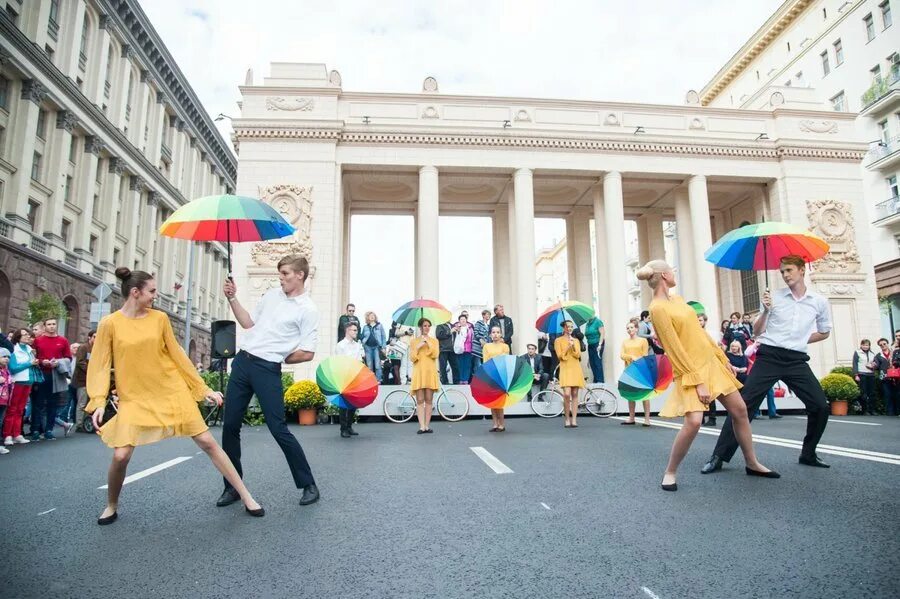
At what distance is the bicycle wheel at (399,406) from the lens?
13.6m

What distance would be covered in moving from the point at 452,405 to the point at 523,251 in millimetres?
11145

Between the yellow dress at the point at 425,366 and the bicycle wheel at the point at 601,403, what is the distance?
5.46 m

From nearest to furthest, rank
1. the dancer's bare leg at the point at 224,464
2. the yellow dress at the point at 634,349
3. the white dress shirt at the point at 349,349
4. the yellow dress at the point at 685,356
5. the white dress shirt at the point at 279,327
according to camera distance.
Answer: the dancer's bare leg at the point at 224,464, the white dress shirt at the point at 279,327, the yellow dress at the point at 685,356, the white dress shirt at the point at 349,349, the yellow dress at the point at 634,349

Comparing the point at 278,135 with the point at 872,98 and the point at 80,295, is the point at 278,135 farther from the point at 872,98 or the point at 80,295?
the point at 872,98

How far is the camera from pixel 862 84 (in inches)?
1345

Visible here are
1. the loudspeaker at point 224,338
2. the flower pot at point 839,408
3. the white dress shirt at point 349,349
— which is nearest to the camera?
the loudspeaker at point 224,338

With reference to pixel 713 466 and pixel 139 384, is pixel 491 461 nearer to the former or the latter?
pixel 713 466

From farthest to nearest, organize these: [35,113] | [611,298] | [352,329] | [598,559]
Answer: [35,113] < [611,298] < [352,329] < [598,559]

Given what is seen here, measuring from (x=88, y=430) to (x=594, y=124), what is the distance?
21.7m

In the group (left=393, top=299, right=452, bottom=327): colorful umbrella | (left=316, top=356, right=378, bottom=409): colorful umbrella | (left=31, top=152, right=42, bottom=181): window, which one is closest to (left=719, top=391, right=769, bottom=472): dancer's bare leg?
(left=316, top=356, right=378, bottom=409): colorful umbrella

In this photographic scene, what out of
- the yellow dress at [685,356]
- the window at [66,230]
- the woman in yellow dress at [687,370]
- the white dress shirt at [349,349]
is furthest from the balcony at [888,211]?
the window at [66,230]

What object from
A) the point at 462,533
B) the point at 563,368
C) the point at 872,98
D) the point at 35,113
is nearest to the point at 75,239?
the point at 35,113

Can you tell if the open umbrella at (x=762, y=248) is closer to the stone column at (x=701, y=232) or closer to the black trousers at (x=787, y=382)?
the black trousers at (x=787, y=382)

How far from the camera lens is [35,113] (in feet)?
98.5
